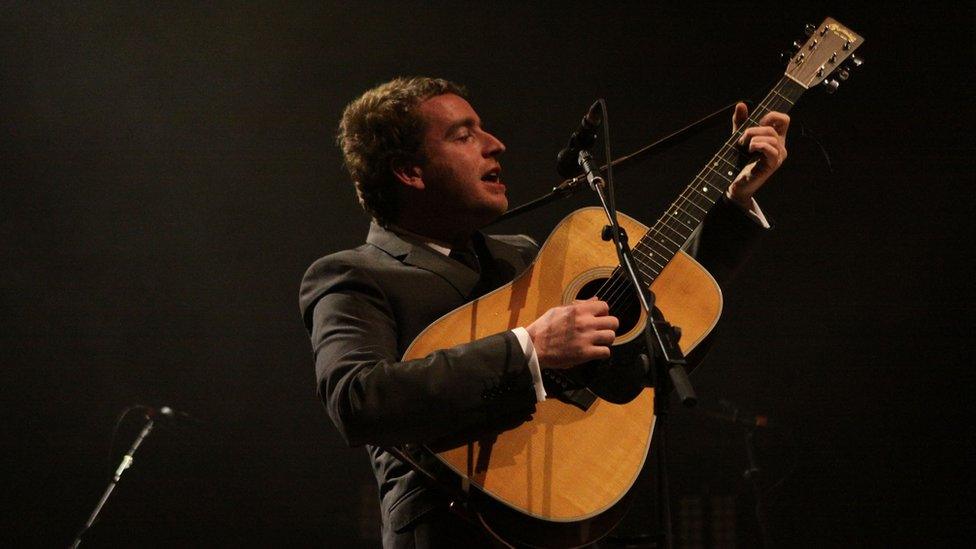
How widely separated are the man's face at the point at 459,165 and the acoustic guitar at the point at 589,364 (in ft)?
1.34

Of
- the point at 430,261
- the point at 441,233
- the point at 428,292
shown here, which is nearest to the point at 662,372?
the point at 428,292

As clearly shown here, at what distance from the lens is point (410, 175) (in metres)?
2.77

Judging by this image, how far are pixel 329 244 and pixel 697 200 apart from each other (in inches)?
137

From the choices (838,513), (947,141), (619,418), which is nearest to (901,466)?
(838,513)

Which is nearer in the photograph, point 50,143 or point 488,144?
point 488,144

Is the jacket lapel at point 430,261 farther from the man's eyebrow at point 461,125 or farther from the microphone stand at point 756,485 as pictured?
the microphone stand at point 756,485

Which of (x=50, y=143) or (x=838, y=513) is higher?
(x=50, y=143)

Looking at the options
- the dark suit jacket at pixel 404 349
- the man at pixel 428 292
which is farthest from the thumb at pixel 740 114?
the dark suit jacket at pixel 404 349

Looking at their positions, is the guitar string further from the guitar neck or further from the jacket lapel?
the jacket lapel

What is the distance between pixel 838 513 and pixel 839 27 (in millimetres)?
3760

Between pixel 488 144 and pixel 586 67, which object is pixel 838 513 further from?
pixel 488 144

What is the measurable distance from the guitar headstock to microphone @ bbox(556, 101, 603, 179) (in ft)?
2.43

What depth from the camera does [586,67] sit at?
5113 mm

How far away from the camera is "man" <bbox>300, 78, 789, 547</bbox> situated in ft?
6.07
